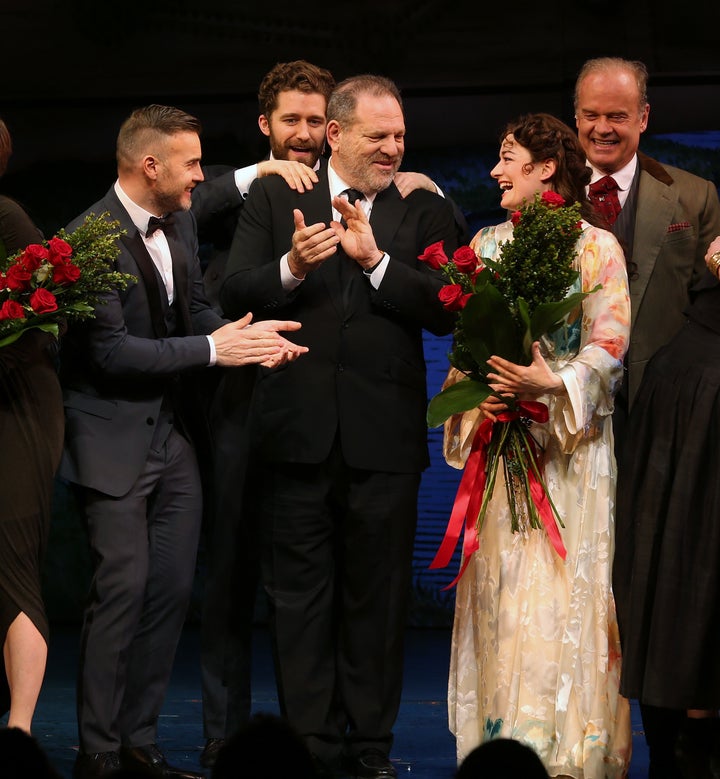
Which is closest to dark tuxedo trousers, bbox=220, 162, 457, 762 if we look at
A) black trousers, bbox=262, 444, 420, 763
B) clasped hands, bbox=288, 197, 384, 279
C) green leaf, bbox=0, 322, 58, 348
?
black trousers, bbox=262, 444, 420, 763

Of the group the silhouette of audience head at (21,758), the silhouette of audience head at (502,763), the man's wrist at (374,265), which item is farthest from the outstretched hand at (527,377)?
the silhouette of audience head at (21,758)

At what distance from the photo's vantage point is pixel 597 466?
416 cm

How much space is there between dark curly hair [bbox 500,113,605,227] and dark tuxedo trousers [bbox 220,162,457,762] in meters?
0.49

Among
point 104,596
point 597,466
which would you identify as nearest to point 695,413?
point 597,466

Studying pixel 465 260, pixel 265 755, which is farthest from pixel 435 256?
pixel 265 755

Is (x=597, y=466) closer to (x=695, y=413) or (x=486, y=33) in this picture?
(x=695, y=413)

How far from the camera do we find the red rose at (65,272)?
407cm

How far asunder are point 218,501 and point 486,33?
9.49ft

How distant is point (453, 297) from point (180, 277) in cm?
105

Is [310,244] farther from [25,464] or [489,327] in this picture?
[25,464]

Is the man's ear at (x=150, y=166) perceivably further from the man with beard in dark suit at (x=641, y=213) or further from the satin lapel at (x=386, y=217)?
the man with beard in dark suit at (x=641, y=213)

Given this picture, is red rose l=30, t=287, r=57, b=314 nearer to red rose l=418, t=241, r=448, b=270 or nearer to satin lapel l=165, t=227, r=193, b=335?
satin lapel l=165, t=227, r=193, b=335

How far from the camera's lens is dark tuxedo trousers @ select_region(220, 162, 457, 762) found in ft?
14.3

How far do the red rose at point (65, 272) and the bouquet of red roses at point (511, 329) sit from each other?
101cm
